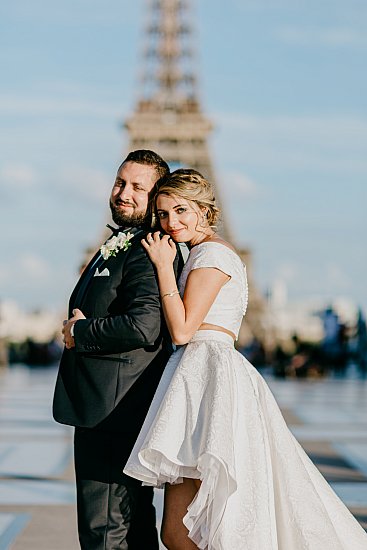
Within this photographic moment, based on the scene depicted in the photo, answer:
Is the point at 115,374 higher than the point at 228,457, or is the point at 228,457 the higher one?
the point at 115,374

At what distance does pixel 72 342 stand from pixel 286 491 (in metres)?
0.83

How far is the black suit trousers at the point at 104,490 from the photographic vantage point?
3.44 m

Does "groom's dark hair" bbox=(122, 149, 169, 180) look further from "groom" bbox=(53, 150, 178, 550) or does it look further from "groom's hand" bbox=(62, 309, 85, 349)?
"groom's hand" bbox=(62, 309, 85, 349)

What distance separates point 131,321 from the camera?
3.36 metres

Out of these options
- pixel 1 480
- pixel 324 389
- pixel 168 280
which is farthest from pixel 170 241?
pixel 324 389

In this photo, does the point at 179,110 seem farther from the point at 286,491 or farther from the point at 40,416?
the point at 286,491

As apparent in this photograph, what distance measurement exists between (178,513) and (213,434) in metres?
0.35

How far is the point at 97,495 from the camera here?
11.3ft

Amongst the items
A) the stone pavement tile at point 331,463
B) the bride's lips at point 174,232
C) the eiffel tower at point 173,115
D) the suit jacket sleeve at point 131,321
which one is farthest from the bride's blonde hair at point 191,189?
the eiffel tower at point 173,115

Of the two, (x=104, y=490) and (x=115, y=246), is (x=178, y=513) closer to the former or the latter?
(x=104, y=490)

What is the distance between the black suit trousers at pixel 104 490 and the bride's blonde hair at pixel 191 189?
2.57ft

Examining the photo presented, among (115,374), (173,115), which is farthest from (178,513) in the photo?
(173,115)

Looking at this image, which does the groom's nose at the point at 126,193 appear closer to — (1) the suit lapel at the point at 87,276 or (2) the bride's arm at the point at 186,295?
(1) the suit lapel at the point at 87,276

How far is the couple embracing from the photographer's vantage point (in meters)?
3.25
